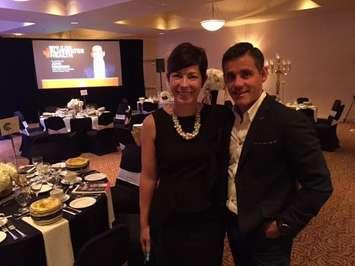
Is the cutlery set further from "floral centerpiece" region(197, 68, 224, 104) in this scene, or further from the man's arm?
the man's arm

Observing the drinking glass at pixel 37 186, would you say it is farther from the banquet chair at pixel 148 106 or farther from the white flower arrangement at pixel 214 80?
the banquet chair at pixel 148 106

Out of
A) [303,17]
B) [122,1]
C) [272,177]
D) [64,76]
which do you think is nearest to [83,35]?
[64,76]

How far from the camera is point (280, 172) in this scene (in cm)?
129

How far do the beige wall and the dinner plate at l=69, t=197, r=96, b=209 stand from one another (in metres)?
8.26

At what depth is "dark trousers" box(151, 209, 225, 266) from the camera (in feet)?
4.80

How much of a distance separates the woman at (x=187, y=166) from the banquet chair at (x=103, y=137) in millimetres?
4797

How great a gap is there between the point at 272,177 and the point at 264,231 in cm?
24

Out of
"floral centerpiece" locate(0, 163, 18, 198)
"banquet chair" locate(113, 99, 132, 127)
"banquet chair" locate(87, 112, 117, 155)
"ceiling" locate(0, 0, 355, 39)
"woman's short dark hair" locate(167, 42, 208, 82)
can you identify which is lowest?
"banquet chair" locate(87, 112, 117, 155)

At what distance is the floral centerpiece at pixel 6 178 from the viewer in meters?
2.01

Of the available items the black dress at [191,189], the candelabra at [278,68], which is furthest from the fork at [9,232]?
the candelabra at [278,68]

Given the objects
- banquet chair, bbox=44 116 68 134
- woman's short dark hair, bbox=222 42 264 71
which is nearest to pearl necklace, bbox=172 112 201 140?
woman's short dark hair, bbox=222 42 264 71

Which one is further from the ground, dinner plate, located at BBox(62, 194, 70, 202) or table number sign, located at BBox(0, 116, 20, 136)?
table number sign, located at BBox(0, 116, 20, 136)

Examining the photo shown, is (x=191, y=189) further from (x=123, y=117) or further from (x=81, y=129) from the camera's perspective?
(x=123, y=117)

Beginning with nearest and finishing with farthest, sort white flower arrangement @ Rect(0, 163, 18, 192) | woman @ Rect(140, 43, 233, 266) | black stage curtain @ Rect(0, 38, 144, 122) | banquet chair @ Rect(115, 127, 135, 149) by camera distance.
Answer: woman @ Rect(140, 43, 233, 266)
white flower arrangement @ Rect(0, 163, 18, 192)
banquet chair @ Rect(115, 127, 135, 149)
black stage curtain @ Rect(0, 38, 144, 122)
